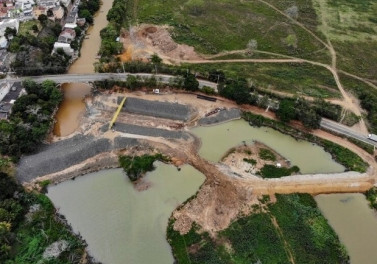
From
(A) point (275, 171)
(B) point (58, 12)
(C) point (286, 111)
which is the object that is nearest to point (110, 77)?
(B) point (58, 12)

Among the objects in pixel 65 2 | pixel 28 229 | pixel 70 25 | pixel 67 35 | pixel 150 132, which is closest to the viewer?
pixel 28 229

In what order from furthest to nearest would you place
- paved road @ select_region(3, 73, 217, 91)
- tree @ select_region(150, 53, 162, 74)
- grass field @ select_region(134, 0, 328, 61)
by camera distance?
grass field @ select_region(134, 0, 328, 61), tree @ select_region(150, 53, 162, 74), paved road @ select_region(3, 73, 217, 91)

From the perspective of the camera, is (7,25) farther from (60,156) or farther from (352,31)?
(352,31)

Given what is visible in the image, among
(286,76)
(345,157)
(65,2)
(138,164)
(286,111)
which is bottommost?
(138,164)

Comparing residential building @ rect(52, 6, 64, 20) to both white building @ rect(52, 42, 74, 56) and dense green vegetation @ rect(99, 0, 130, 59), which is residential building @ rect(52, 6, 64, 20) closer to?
dense green vegetation @ rect(99, 0, 130, 59)

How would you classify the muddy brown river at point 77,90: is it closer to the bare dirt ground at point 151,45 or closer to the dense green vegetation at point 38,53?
the dense green vegetation at point 38,53

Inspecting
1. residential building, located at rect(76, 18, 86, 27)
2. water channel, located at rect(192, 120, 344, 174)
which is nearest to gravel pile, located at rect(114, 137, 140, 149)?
water channel, located at rect(192, 120, 344, 174)

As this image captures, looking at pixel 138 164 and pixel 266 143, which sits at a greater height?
pixel 266 143
